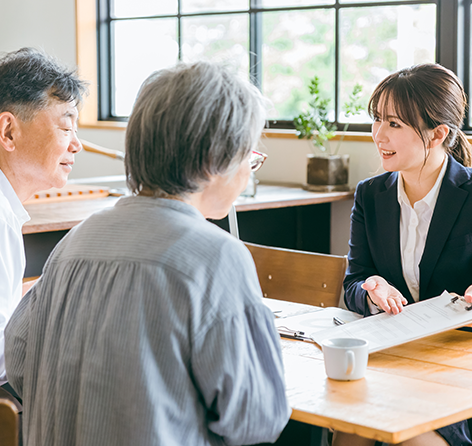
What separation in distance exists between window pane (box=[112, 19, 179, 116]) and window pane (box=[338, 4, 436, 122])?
52.4 inches

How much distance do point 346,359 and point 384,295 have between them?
419 mm

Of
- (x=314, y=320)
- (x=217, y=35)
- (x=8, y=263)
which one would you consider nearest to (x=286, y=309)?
(x=314, y=320)

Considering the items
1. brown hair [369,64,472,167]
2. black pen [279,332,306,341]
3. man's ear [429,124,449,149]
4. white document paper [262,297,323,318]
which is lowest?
white document paper [262,297,323,318]

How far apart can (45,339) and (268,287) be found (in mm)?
1317

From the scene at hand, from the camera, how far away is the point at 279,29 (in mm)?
3969

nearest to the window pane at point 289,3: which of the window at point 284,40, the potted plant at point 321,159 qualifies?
the window at point 284,40

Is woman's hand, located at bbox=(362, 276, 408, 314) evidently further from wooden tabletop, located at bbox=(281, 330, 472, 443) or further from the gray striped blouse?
the gray striped blouse

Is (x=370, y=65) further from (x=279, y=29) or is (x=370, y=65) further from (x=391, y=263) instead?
(x=391, y=263)

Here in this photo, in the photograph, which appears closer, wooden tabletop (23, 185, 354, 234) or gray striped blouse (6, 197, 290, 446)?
gray striped blouse (6, 197, 290, 446)

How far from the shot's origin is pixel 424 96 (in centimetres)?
176

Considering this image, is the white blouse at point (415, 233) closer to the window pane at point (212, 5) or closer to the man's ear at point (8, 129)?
the man's ear at point (8, 129)

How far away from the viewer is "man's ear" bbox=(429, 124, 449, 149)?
179 cm

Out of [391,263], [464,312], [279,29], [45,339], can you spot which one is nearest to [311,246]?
[279,29]

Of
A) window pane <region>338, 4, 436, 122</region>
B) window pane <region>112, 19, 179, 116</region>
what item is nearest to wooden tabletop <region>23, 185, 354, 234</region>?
window pane <region>338, 4, 436, 122</region>
